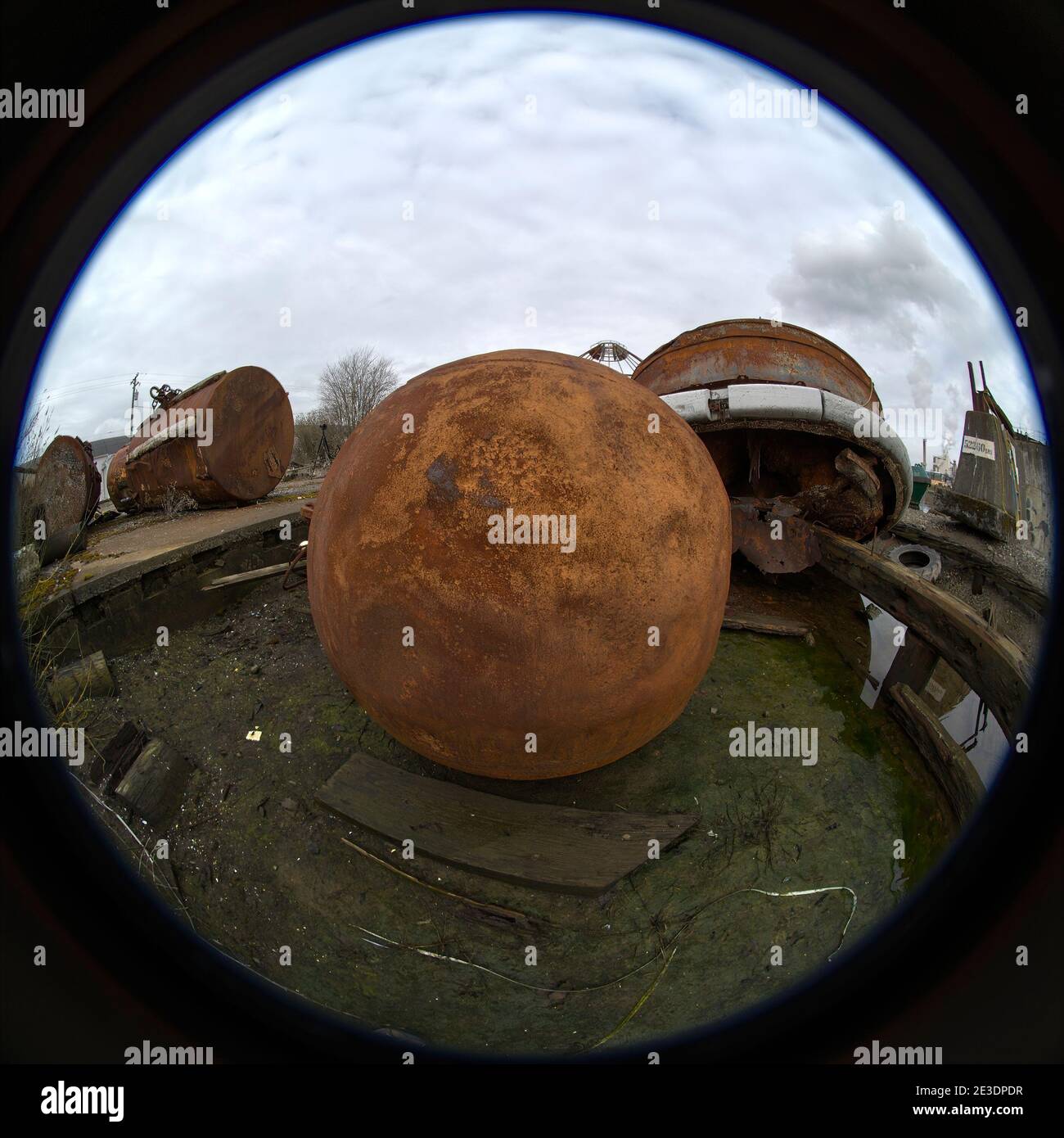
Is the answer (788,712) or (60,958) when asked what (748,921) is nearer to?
(788,712)

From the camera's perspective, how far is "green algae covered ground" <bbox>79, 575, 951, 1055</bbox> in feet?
6.90

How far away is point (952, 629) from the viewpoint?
119 inches

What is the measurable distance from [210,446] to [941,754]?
29.3ft

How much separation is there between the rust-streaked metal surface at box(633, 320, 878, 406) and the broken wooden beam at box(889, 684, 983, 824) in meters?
2.73

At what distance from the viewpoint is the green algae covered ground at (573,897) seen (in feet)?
6.90

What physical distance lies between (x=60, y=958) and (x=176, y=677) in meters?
3.65

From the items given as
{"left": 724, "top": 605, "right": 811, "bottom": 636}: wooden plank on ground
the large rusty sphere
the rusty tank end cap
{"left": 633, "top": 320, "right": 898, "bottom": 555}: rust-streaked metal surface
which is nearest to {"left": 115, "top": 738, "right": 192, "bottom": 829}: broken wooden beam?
the large rusty sphere

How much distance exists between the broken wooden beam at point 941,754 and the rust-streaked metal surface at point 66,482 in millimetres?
8674

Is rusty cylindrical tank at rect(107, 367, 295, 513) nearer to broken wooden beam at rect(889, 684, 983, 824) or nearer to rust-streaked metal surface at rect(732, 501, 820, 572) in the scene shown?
rust-streaked metal surface at rect(732, 501, 820, 572)

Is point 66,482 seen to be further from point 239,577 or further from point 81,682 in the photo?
point 81,682

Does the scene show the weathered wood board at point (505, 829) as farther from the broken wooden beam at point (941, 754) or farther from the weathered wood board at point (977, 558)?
the weathered wood board at point (977, 558)

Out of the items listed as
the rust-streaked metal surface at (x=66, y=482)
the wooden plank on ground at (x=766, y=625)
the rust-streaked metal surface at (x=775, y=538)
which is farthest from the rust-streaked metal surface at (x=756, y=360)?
the rust-streaked metal surface at (x=66, y=482)

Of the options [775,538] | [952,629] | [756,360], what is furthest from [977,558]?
[952,629]
